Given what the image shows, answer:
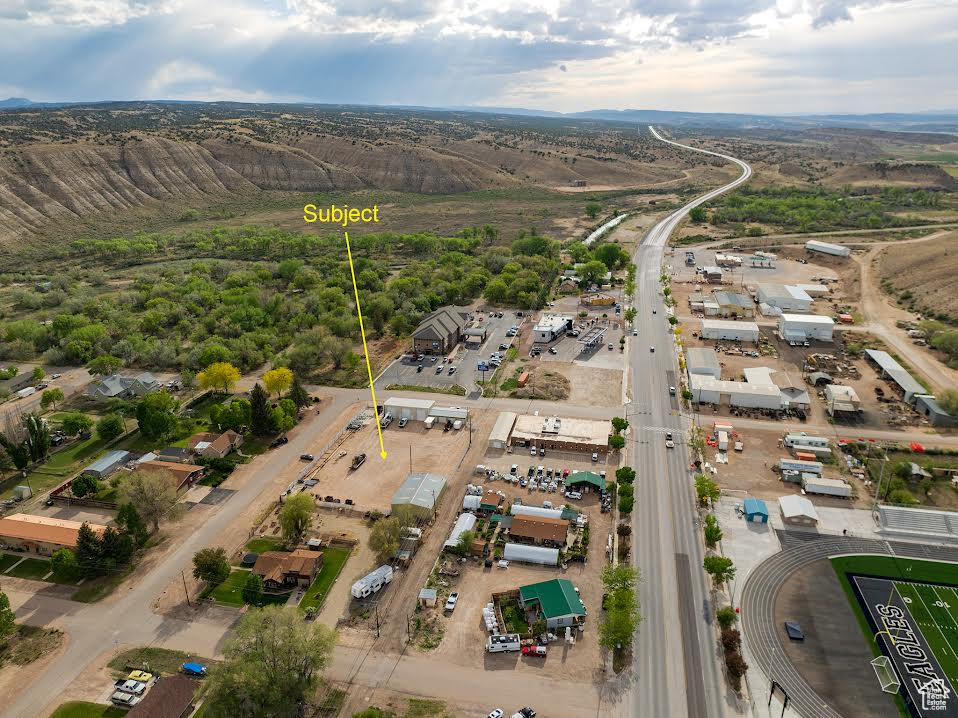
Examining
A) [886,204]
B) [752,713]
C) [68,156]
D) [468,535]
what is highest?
[68,156]

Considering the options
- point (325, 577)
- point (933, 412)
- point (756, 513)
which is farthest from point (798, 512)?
point (325, 577)

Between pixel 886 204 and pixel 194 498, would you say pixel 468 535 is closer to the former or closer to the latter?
pixel 194 498

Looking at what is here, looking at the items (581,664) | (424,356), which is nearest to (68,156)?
(424,356)

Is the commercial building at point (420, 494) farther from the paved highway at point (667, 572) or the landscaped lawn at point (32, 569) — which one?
the landscaped lawn at point (32, 569)

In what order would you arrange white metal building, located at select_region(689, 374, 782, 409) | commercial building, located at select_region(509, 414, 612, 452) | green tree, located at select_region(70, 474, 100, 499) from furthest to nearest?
white metal building, located at select_region(689, 374, 782, 409), commercial building, located at select_region(509, 414, 612, 452), green tree, located at select_region(70, 474, 100, 499)

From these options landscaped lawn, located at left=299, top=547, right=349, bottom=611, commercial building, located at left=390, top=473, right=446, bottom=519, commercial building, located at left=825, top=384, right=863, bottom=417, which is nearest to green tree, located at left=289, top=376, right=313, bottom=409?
commercial building, located at left=390, top=473, right=446, bottom=519

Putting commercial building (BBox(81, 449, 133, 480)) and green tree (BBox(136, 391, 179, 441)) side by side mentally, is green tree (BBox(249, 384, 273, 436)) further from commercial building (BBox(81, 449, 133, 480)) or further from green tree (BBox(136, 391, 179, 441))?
commercial building (BBox(81, 449, 133, 480))
